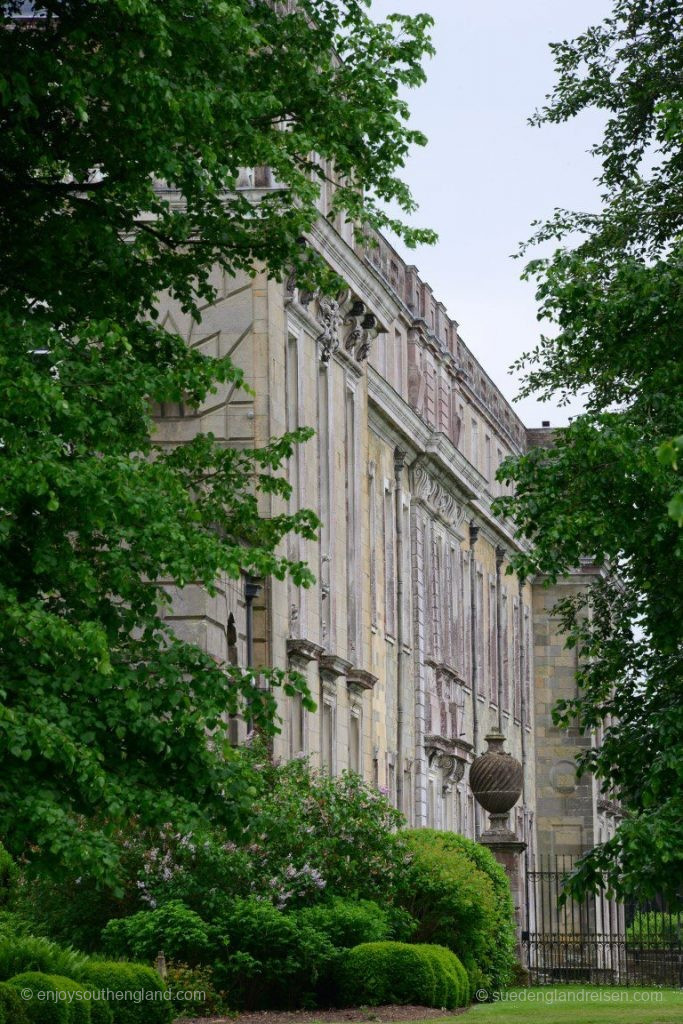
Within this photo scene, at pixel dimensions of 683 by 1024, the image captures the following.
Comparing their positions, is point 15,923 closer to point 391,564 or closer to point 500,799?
point 500,799

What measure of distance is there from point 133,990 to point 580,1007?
31.8 feet

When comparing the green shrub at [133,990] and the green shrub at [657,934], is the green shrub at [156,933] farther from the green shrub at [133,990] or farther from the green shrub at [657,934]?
the green shrub at [657,934]

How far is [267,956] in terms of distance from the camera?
77.5ft

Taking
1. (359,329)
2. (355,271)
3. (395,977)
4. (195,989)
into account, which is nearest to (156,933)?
(195,989)

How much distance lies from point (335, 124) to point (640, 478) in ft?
14.4

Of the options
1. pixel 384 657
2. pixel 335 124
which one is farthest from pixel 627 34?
pixel 384 657

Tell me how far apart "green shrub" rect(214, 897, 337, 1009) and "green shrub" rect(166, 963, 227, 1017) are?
36cm

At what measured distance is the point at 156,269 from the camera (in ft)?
59.4

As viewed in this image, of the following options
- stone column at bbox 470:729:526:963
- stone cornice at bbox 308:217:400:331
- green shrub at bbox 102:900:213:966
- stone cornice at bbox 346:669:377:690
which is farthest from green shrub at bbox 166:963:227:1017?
stone cornice at bbox 308:217:400:331

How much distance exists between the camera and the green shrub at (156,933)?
2252 centimetres

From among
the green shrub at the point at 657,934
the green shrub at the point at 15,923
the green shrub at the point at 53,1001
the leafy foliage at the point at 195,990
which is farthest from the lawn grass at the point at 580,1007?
the green shrub at the point at 53,1001

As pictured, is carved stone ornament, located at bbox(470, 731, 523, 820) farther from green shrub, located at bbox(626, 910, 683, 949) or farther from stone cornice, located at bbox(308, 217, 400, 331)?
stone cornice, located at bbox(308, 217, 400, 331)

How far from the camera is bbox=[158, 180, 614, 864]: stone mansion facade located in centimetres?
3033

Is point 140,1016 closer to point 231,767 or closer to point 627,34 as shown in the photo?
point 231,767
